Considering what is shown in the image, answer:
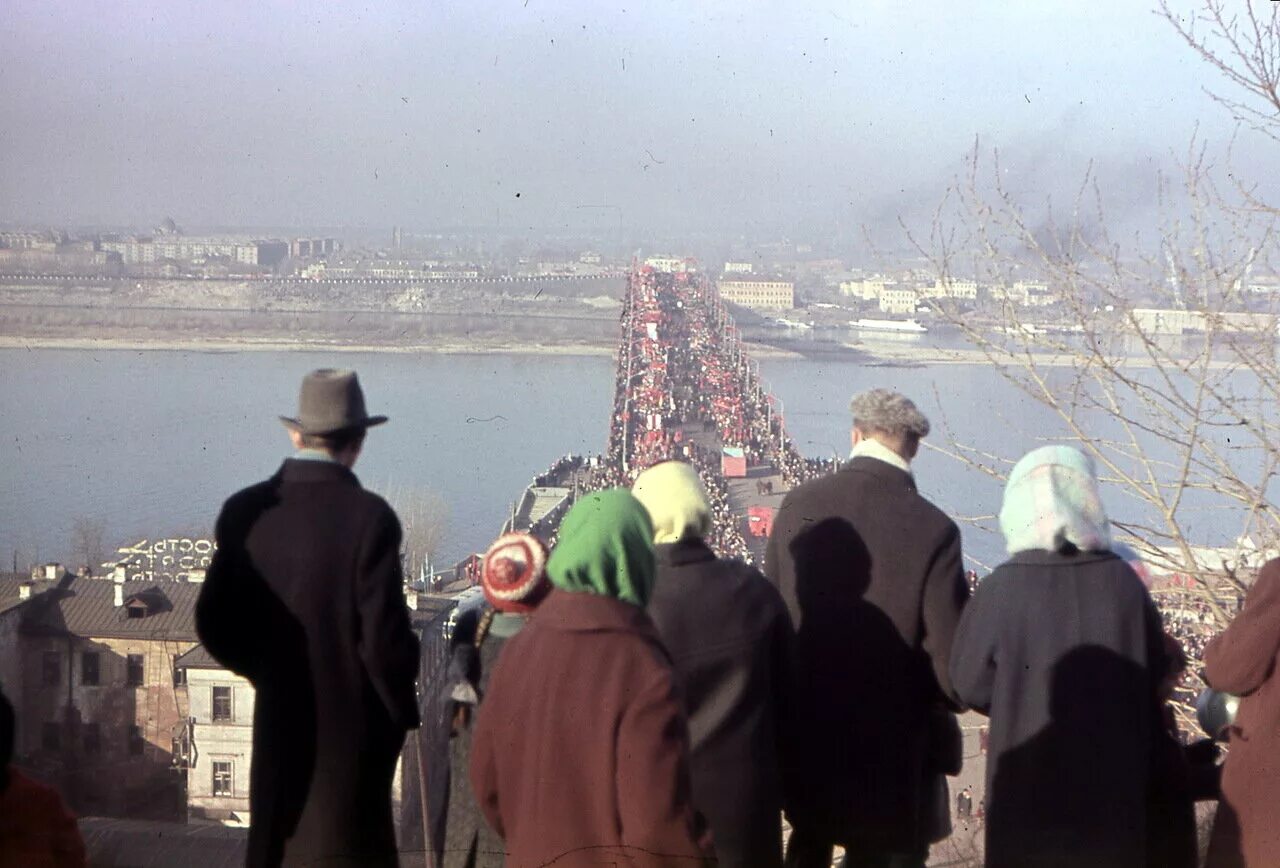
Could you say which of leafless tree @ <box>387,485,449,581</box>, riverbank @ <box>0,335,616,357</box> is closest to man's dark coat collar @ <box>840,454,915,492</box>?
leafless tree @ <box>387,485,449,581</box>

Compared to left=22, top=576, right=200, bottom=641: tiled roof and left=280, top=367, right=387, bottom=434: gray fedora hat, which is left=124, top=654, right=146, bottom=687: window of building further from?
left=280, top=367, right=387, bottom=434: gray fedora hat

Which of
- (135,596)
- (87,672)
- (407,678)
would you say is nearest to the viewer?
(407,678)

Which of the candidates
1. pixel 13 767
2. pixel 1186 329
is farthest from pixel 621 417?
pixel 13 767

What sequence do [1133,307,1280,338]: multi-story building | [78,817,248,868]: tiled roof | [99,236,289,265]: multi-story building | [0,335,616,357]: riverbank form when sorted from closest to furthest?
[78,817,248,868]: tiled roof, [1133,307,1280,338]: multi-story building, [0,335,616,357]: riverbank, [99,236,289,265]: multi-story building

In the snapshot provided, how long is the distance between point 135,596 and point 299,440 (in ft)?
5.68

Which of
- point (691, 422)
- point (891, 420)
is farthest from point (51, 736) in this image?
point (691, 422)

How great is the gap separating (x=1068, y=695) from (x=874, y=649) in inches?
15.6

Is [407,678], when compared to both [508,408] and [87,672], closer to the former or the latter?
[87,672]

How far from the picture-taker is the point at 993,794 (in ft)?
7.97

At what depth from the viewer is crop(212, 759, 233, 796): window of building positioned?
3371 mm

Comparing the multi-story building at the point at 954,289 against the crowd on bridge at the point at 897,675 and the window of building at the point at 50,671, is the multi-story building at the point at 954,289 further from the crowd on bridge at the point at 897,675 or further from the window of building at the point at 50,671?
the window of building at the point at 50,671

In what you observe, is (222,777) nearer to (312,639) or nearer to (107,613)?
(107,613)

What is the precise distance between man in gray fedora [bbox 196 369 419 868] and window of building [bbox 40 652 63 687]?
1.23 metres

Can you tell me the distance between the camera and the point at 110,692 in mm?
3461
